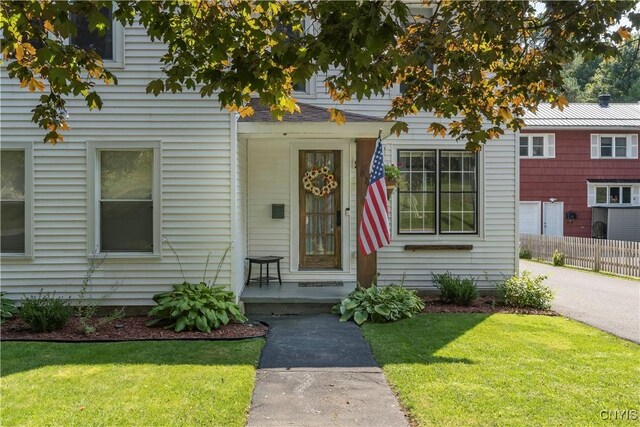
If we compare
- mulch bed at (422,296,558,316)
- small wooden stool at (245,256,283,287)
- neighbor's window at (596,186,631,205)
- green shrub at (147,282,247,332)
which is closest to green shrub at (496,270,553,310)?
mulch bed at (422,296,558,316)

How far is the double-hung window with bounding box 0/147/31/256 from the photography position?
7762 mm

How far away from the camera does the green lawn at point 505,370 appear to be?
419 centimetres

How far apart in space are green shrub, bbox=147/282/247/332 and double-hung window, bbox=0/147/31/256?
234cm

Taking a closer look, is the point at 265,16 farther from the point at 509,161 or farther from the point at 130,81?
the point at 509,161

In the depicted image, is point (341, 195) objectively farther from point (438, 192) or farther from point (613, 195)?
point (613, 195)

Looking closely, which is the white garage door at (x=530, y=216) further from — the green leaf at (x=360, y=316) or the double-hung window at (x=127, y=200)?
the double-hung window at (x=127, y=200)

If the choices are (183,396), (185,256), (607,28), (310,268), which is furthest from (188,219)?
(607,28)

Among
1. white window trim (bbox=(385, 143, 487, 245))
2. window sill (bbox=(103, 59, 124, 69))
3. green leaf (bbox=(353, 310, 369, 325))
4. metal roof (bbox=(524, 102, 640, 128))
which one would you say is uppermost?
metal roof (bbox=(524, 102, 640, 128))

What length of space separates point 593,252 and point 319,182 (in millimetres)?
9983

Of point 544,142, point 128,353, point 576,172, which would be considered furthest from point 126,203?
point 576,172

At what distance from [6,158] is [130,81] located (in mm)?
2230

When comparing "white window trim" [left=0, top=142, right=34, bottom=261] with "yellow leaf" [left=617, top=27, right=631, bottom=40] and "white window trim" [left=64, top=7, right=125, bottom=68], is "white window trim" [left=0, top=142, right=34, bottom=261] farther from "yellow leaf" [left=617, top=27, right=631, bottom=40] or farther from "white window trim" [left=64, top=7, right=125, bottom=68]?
"yellow leaf" [left=617, top=27, right=631, bottom=40]

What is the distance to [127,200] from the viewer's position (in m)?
7.80

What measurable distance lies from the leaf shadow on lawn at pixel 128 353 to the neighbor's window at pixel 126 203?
1914 mm
